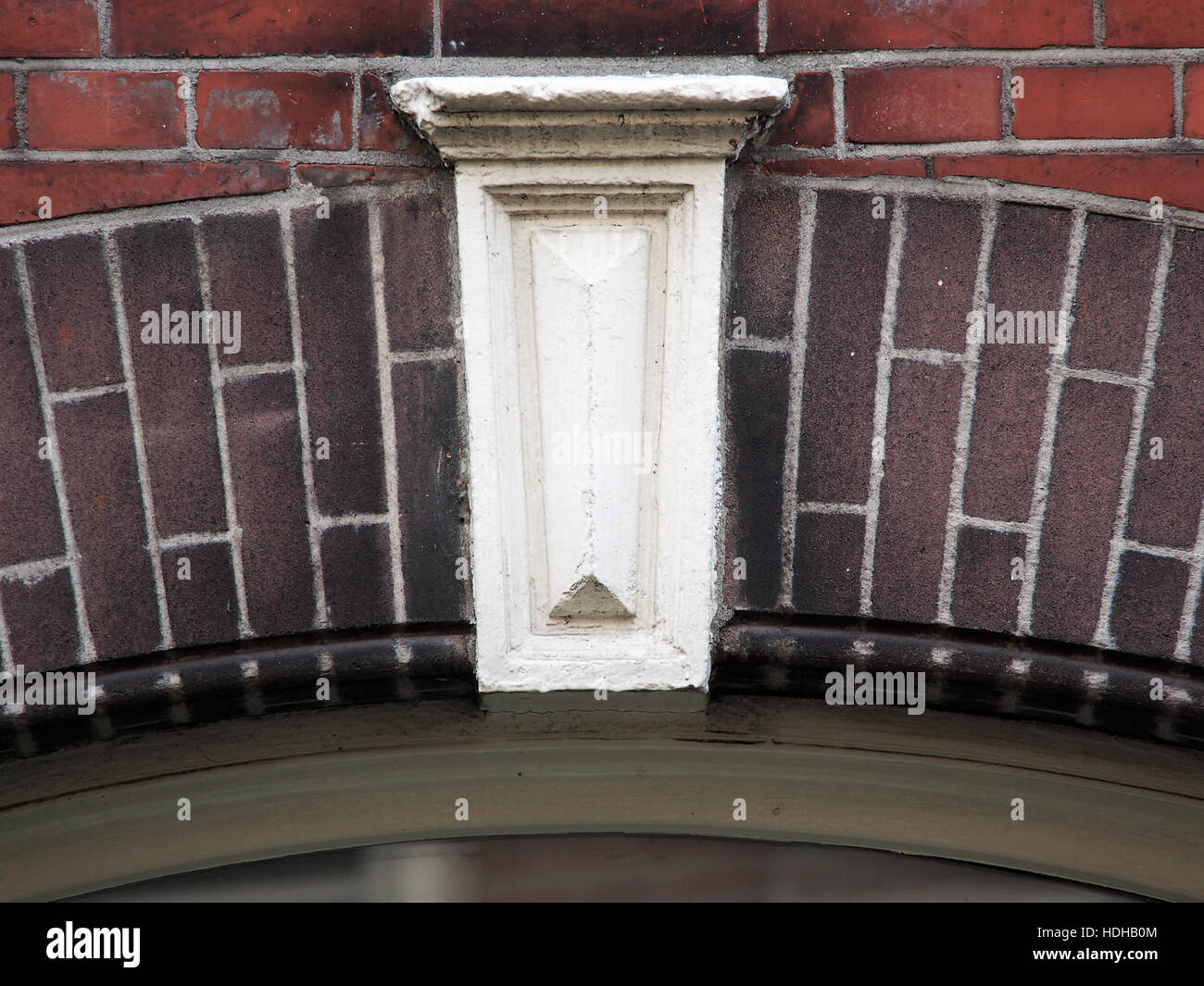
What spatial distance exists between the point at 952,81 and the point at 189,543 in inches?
36.0

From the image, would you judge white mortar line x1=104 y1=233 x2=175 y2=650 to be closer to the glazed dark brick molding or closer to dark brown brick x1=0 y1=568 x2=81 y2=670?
dark brown brick x1=0 y1=568 x2=81 y2=670

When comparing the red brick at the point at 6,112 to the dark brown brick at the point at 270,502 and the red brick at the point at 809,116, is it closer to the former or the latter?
the dark brown brick at the point at 270,502

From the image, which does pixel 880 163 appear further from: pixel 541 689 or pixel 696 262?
pixel 541 689

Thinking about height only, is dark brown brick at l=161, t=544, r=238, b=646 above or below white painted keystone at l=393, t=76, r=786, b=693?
below

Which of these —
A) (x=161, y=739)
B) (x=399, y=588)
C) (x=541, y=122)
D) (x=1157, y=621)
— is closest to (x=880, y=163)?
(x=541, y=122)

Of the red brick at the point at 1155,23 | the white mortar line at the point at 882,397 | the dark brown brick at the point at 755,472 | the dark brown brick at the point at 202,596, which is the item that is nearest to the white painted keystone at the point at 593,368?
the dark brown brick at the point at 755,472

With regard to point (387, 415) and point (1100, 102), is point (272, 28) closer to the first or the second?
point (387, 415)

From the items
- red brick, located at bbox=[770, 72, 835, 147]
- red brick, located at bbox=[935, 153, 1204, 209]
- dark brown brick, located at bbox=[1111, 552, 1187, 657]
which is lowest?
dark brown brick, located at bbox=[1111, 552, 1187, 657]

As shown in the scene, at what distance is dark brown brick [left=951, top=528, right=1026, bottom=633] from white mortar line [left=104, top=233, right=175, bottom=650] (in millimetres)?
834

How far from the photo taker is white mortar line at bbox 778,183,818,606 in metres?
1.02

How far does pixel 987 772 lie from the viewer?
47.8 inches

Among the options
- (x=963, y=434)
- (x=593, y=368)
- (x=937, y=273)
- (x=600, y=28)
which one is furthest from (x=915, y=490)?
(x=600, y=28)

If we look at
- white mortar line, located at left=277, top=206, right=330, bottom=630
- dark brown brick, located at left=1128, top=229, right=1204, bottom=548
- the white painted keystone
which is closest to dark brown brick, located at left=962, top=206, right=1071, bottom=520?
dark brown brick, located at left=1128, top=229, right=1204, bottom=548

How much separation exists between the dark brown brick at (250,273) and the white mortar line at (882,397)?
0.61 m
